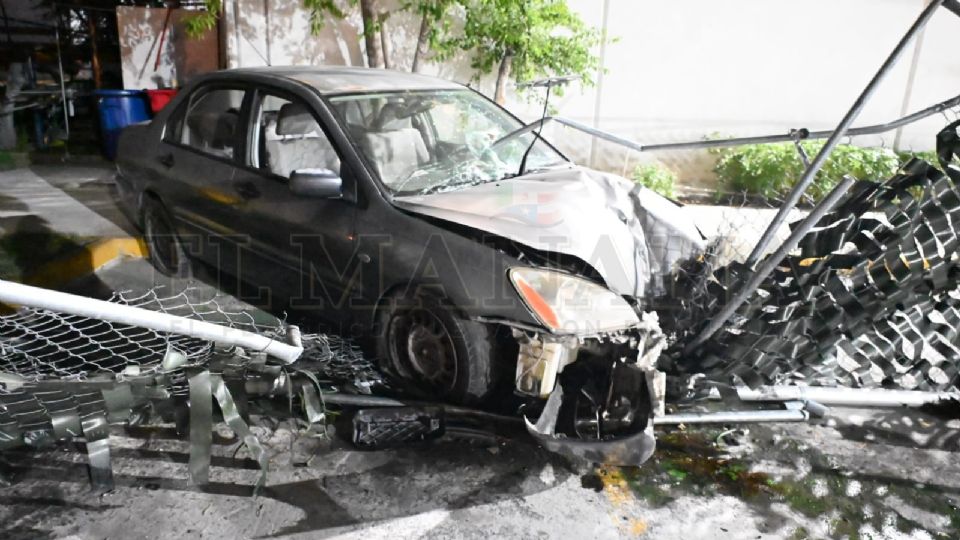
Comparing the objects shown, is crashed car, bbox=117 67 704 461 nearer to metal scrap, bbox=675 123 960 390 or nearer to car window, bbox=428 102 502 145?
car window, bbox=428 102 502 145

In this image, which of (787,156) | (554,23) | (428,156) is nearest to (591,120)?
(554,23)

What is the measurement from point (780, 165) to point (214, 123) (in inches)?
252

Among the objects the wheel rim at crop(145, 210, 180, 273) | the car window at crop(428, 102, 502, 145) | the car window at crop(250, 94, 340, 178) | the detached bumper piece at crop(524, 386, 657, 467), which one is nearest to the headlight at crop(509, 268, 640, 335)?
the detached bumper piece at crop(524, 386, 657, 467)

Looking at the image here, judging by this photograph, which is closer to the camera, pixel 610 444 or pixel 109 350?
pixel 610 444

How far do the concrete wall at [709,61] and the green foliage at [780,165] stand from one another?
652 mm

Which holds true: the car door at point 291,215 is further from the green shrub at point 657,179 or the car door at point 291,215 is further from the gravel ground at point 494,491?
the green shrub at point 657,179

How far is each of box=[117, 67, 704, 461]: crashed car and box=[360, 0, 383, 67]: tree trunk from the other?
3.54m

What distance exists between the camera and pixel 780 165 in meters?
7.93

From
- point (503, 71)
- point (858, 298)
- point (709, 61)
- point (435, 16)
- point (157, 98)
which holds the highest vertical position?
point (435, 16)

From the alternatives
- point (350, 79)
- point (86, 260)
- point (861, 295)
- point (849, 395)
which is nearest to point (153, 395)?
point (350, 79)

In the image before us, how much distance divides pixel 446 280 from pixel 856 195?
6.42ft

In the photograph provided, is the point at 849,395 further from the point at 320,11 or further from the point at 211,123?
the point at 320,11

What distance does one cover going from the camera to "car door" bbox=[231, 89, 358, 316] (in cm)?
345

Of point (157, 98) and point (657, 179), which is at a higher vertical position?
point (157, 98)
